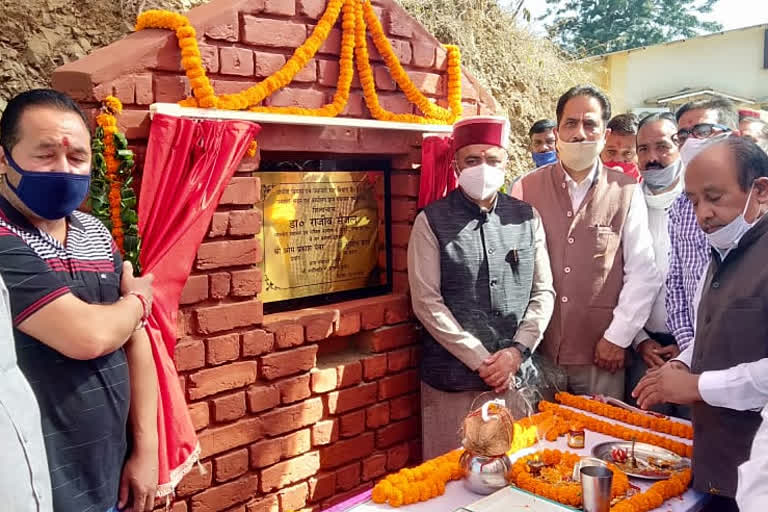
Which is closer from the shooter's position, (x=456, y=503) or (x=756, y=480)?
(x=756, y=480)

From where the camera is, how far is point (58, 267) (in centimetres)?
181

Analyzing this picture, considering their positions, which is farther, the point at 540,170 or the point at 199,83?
the point at 540,170

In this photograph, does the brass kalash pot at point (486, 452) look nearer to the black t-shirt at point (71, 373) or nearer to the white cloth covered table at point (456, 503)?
the white cloth covered table at point (456, 503)

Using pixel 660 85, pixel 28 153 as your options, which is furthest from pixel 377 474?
pixel 660 85

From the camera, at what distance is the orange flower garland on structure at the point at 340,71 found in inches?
99.9

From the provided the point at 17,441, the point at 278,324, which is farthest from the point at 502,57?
the point at 17,441

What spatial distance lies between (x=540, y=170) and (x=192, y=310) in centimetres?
204

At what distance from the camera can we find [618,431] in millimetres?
2588

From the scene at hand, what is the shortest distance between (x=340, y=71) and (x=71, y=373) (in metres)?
1.89

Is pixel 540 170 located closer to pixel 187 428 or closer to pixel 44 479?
pixel 187 428

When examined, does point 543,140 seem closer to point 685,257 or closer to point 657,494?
point 685,257

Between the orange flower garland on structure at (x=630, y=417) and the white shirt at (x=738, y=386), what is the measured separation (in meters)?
0.70

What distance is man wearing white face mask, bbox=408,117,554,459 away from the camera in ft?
9.95

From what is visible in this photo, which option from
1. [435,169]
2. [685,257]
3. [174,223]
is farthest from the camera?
[435,169]
